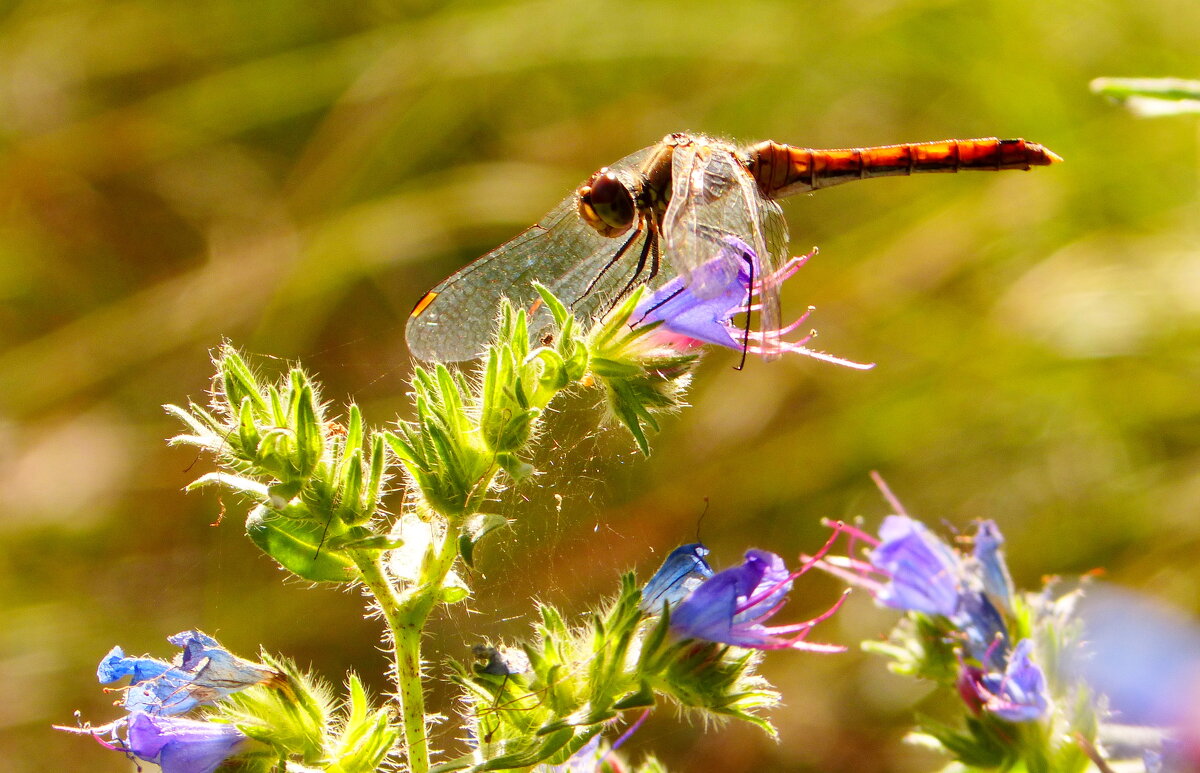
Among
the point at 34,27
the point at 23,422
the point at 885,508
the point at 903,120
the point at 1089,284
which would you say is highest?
the point at 34,27

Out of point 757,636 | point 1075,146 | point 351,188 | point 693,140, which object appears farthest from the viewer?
point 351,188

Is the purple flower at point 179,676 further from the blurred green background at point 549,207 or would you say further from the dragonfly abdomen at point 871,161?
the blurred green background at point 549,207

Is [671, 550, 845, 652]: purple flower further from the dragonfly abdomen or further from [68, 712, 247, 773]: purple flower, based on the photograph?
the dragonfly abdomen

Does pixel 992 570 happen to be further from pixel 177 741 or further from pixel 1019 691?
pixel 177 741

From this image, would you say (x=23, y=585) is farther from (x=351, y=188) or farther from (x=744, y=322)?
(x=744, y=322)

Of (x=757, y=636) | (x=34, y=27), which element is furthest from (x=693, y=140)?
(x=34, y=27)

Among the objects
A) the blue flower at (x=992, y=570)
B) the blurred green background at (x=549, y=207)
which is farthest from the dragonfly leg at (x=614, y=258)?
the blurred green background at (x=549, y=207)

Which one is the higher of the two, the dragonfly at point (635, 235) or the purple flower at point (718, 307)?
the dragonfly at point (635, 235)
